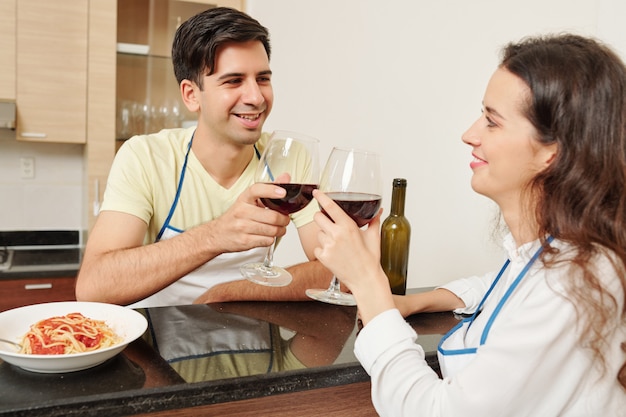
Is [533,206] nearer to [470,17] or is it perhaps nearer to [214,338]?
[214,338]

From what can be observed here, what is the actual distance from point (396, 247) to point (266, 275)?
0.41 metres

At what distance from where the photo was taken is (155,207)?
65.2 inches

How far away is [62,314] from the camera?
1022 millimetres

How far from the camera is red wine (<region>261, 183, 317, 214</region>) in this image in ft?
3.38

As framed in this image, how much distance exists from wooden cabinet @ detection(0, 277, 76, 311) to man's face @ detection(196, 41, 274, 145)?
1550 mm

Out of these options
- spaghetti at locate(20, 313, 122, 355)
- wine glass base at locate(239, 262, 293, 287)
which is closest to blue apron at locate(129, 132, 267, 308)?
wine glass base at locate(239, 262, 293, 287)

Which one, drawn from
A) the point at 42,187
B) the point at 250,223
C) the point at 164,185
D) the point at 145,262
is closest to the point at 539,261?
the point at 250,223

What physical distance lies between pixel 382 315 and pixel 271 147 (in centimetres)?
38

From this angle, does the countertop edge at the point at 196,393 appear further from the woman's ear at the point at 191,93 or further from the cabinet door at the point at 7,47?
the cabinet door at the point at 7,47

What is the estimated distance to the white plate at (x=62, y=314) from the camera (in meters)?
0.81

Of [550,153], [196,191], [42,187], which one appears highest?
[550,153]

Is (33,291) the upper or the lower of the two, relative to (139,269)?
lower

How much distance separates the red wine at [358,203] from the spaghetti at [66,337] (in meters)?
0.43

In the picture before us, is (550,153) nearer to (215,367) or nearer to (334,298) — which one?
(334,298)
